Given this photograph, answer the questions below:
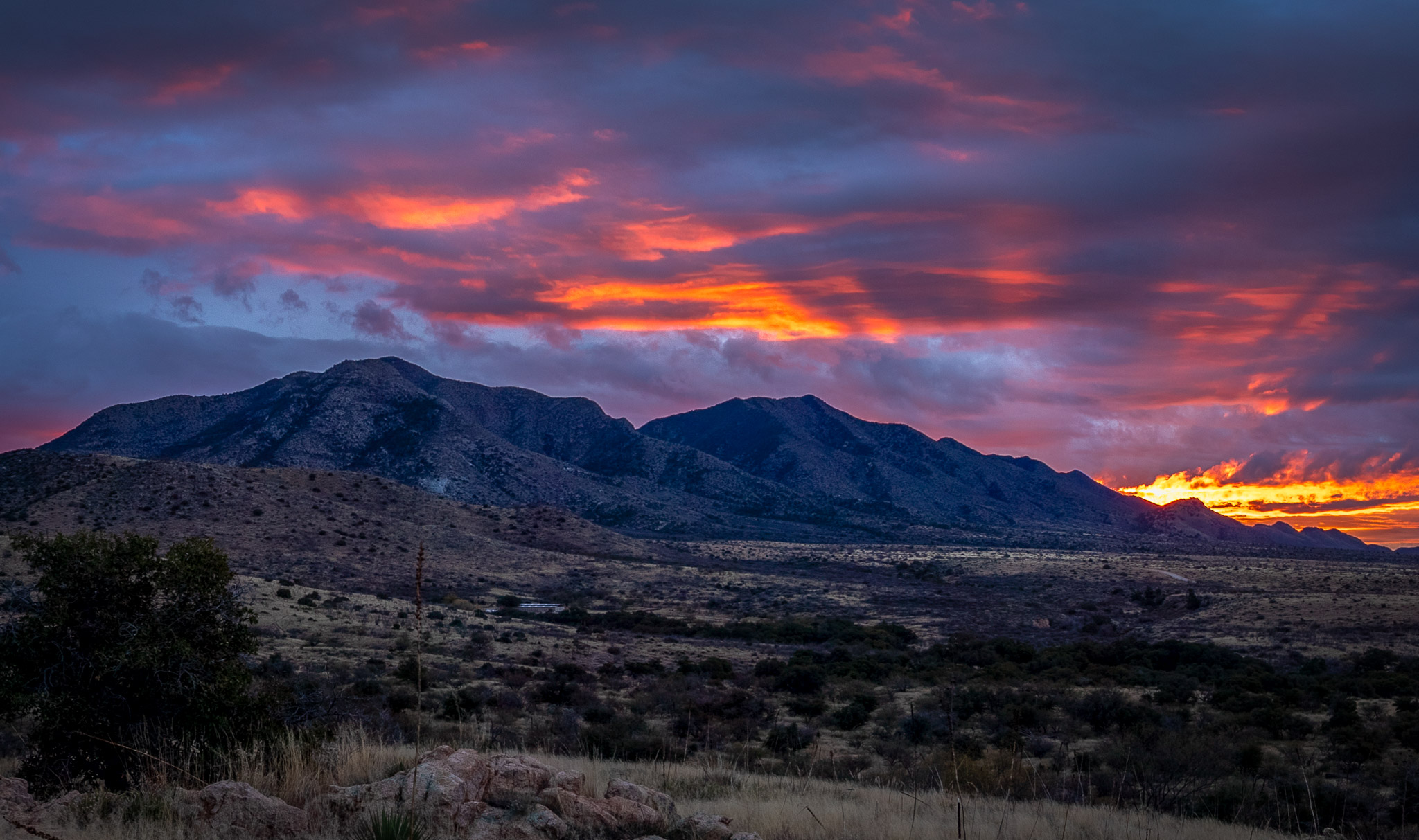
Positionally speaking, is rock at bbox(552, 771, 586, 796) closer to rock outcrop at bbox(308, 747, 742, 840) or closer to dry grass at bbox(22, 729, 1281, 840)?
rock outcrop at bbox(308, 747, 742, 840)

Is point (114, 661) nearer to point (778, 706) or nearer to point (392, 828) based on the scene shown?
point (392, 828)

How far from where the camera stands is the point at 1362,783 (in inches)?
634

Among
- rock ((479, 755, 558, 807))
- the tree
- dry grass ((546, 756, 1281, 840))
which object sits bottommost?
dry grass ((546, 756, 1281, 840))

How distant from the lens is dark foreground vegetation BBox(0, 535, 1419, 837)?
9945 millimetres

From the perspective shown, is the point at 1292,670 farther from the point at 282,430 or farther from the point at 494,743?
the point at 282,430

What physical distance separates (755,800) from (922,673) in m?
24.4

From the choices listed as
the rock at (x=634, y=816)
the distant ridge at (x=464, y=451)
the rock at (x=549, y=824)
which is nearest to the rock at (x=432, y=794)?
the rock at (x=549, y=824)

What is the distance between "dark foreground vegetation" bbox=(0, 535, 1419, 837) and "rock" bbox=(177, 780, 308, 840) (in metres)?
1.95

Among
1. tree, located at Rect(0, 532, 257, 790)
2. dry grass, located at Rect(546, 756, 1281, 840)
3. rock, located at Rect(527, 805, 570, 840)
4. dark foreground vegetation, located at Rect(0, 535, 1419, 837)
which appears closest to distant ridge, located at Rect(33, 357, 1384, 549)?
dark foreground vegetation, located at Rect(0, 535, 1419, 837)

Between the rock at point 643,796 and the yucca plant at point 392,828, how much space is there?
6.94ft

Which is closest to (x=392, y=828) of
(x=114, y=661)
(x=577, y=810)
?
(x=577, y=810)

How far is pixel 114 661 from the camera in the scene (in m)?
9.74

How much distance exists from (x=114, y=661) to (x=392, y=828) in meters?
5.18

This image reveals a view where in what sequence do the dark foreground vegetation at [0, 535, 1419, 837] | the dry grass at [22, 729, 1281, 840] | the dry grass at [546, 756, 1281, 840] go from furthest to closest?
the dark foreground vegetation at [0, 535, 1419, 837] < the dry grass at [546, 756, 1281, 840] < the dry grass at [22, 729, 1281, 840]
